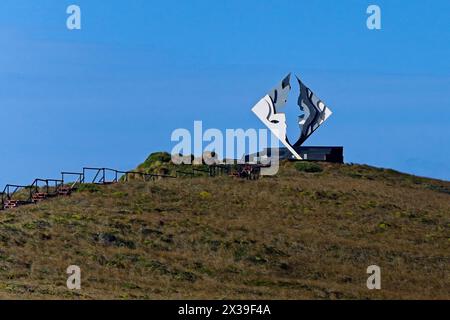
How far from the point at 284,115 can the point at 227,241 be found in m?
25.3

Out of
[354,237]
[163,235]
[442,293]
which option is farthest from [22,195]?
[442,293]

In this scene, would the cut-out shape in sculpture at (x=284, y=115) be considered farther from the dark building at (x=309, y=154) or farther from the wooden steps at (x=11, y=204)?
the wooden steps at (x=11, y=204)

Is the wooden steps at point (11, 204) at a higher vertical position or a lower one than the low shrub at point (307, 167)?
lower

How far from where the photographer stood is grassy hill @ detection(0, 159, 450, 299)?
119 feet

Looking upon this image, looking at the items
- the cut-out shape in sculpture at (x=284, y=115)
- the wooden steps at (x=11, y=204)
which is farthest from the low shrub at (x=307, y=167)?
the wooden steps at (x=11, y=204)

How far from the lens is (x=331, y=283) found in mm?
38906

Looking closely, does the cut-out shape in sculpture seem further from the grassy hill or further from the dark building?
the grassy hill

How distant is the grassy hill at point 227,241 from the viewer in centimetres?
3641

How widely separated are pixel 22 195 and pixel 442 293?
28607 mm

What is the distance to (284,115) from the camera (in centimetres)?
6856

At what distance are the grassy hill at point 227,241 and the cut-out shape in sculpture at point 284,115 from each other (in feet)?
20.8

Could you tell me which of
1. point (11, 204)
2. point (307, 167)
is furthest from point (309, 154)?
point (11, 204)

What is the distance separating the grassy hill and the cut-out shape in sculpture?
6325mm

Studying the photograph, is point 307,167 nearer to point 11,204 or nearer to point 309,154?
point 309,154
